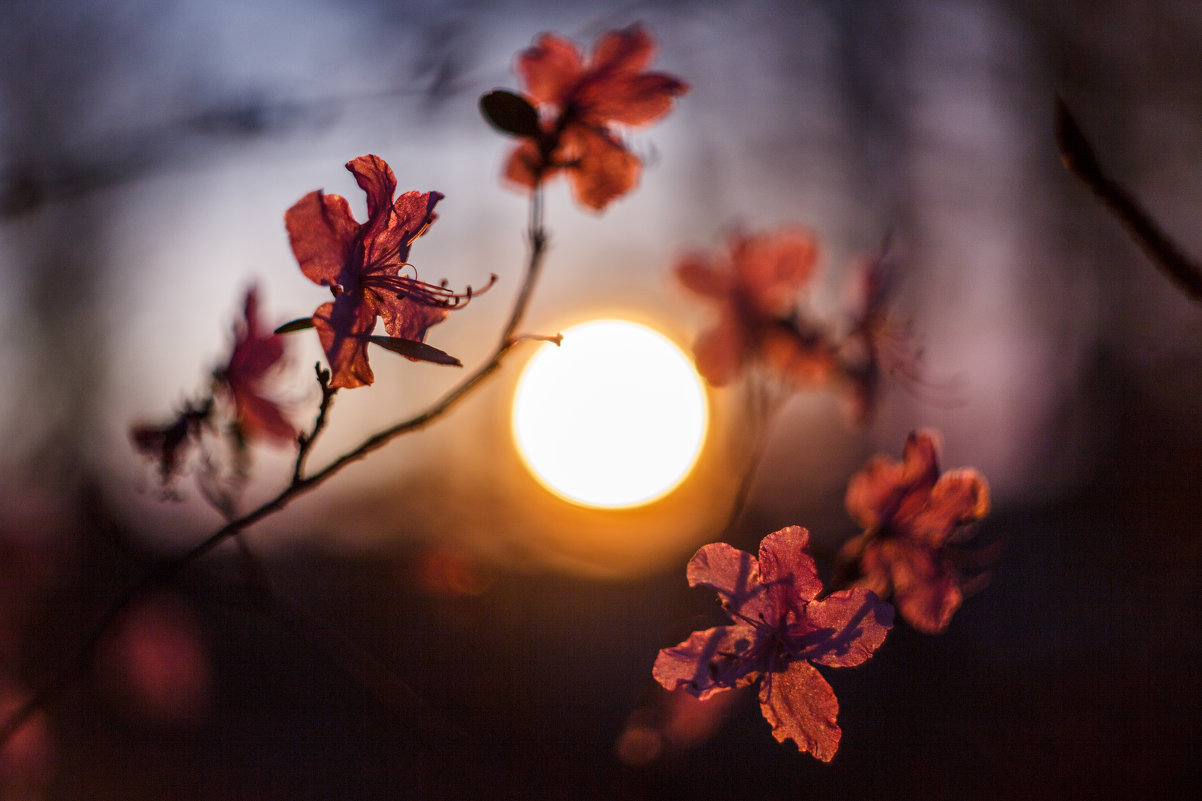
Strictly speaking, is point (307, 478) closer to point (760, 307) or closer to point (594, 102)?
point (594, 102)

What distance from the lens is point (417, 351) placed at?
45.8 inches

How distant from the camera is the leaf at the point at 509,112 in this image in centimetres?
153

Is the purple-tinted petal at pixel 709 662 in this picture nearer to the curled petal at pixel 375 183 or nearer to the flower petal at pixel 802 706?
the flower petal at pixel 802 706

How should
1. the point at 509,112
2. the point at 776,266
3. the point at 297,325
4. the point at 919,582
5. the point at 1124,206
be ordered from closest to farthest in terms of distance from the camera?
the point at 1124,206
the point at 297,325
the point at 509,112
the point at 919,582
the point at 776,266

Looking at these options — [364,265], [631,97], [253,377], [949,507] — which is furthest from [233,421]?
[949,507]

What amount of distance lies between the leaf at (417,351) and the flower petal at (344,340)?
0.10 feet

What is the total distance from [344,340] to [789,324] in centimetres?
176

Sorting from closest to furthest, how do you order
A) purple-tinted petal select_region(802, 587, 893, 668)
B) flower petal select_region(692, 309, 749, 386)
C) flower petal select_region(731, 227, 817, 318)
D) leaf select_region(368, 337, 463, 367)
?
1. leaf select_region(368, 337, 463, 367)
2. purple-tinted petal select_region(802, 587, 893, 668)
3. flower petal select_region(692, 309, 749, 386)
4. flower petal select_region(731, 227, 817, 318)

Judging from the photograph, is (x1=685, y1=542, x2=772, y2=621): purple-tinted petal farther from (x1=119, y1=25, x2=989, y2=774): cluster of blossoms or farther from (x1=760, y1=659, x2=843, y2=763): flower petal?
(x1=760, y1=659, x2=843, y2=763): flower petal

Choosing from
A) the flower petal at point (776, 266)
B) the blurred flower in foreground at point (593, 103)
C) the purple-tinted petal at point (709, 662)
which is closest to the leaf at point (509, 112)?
the blurred flower in foreground at point (593, 103)

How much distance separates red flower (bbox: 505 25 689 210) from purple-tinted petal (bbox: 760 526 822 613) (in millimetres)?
974

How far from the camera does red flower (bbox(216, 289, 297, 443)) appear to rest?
6.16 feet

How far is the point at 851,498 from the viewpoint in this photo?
1.77 metres

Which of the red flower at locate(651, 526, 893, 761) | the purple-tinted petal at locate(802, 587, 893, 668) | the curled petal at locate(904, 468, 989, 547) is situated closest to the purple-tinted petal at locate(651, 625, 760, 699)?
the red flower at locate(651, 526, 893, 761)
